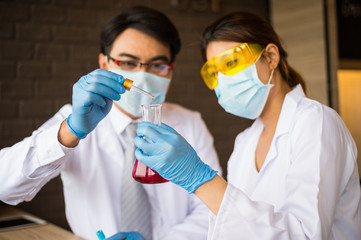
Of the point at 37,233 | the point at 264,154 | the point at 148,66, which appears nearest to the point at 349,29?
the point at 264,154

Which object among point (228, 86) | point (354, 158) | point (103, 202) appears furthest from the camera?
point (103, 202)

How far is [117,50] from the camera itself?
5.70 feet

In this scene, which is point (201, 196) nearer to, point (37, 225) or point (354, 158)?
point (354, 158)

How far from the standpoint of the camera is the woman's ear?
1.53 metres

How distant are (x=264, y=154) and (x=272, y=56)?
0.45 metres

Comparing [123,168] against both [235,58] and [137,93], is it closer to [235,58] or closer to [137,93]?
[137,93]

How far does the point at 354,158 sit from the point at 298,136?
211 millimetres

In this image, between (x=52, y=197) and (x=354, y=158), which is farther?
(x=52, y=197)

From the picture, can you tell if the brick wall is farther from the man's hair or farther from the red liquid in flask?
the red liquid in flask

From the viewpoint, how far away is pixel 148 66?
1711 millimetres

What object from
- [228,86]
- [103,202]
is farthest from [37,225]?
[228,86]

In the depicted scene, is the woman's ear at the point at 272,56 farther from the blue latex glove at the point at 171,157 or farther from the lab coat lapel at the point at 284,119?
the blue latex glove at the point at 171,157

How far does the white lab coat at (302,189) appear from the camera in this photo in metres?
1.03

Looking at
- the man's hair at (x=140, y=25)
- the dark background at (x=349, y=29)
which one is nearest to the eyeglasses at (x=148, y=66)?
the man's hair at (x=140, y=25)
